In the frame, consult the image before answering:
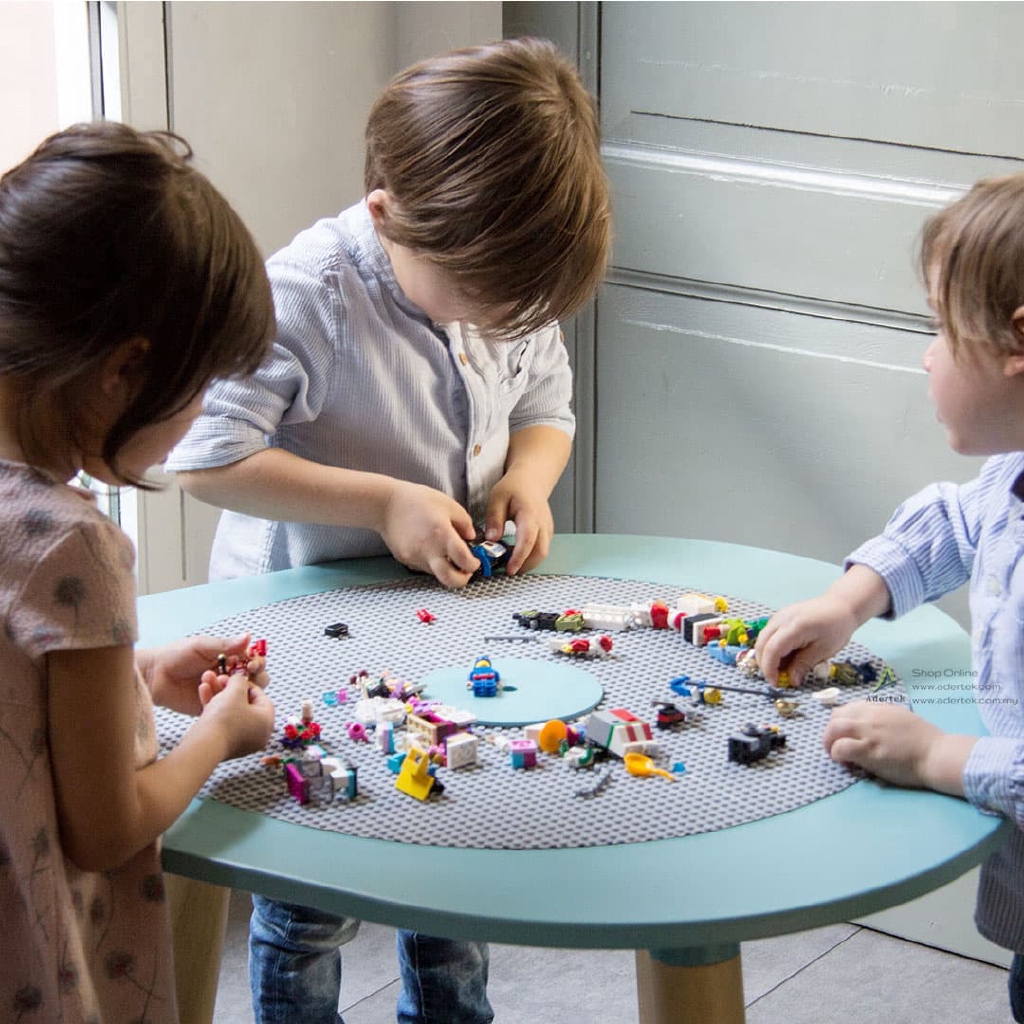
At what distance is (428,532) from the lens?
1210 mm

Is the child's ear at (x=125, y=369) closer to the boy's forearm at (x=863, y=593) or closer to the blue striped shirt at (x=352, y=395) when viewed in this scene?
the blue striped shirt at (x=352, y=395)

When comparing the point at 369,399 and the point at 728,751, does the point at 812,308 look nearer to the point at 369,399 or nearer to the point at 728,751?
the point at 369,399

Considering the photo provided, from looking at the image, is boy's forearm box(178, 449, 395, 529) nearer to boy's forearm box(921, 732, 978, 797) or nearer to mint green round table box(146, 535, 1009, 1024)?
mint green round table box(146, 535, 1009, 1024)

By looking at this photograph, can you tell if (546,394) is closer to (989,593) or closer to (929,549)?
(929,549)

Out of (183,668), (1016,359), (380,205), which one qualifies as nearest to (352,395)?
(380,205)

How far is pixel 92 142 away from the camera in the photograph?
30.5 inches

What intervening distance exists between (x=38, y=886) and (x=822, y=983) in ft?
3.97

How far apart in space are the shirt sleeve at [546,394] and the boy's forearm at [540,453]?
0.01 meters

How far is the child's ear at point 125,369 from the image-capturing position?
77 cm

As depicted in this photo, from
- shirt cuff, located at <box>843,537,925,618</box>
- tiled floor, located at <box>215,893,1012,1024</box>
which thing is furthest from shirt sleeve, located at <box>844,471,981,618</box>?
tiled floor, located at <box>215,893,1012,1024</box>

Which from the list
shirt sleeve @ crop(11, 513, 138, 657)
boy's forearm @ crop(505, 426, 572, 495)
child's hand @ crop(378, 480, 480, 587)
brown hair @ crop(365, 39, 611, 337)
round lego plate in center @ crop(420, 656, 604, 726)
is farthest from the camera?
boy's forearm @ crop(505, 426, 572, 495)

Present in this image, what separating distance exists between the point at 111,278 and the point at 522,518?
1.94ft

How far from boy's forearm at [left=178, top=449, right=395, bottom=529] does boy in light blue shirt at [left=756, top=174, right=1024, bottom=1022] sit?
0.36 meters

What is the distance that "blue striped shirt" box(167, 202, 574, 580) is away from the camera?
1.22 metres
